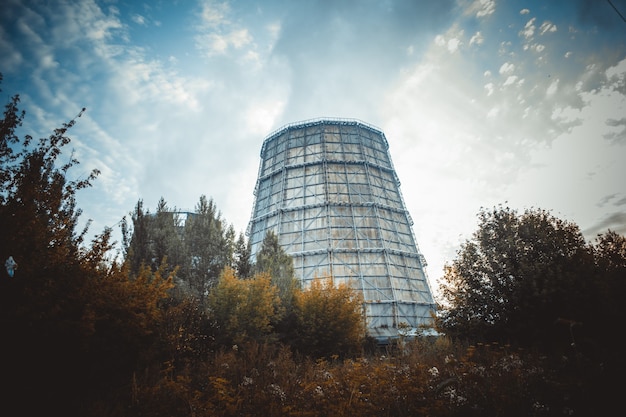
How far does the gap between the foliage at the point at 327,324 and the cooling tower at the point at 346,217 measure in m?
7.79

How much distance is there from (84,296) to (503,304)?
12.5m

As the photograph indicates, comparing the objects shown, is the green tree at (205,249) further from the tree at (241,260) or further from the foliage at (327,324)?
the foliage at (327,324)

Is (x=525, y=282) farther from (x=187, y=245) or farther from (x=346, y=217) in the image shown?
(x=346, y=217)

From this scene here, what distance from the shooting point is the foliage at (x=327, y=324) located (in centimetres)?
1212

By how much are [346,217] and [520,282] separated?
16968mm

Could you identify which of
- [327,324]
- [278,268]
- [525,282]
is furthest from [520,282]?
[278,268]

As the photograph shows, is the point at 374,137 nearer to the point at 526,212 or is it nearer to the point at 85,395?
the point at 526,212

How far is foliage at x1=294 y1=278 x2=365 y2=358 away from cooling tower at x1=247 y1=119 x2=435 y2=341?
7.79 m

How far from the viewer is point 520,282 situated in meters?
9.92

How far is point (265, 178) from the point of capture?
32.3 meters

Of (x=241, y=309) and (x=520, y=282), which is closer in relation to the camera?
(x=520, y=282)

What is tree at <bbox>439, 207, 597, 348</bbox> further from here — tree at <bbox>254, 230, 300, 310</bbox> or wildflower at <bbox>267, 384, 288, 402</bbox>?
wildflower at <bbox>267, 384, 288, 402</bbox>

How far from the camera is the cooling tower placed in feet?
75.5

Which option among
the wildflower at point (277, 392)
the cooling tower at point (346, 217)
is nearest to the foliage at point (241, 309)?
the wildflower at point (277, 392)
